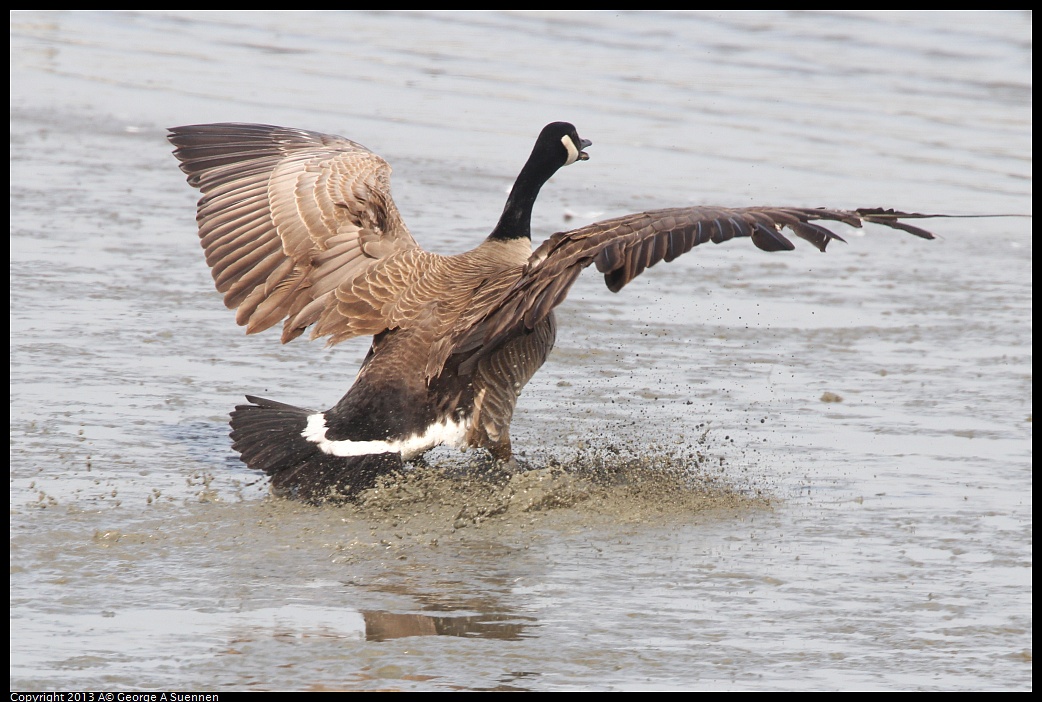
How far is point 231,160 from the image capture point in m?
7.00

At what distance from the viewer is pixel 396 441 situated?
5.58 m

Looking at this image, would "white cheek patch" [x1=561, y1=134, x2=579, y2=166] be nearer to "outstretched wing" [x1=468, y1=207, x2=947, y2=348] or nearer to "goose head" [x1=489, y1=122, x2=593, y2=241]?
"goose head" [x1=489, y1=122, x2=593, y2=241]

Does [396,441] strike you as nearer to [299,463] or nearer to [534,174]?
[299,463]

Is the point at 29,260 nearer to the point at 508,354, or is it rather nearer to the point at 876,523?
the point at 508,354

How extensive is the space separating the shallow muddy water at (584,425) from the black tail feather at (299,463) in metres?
0.12

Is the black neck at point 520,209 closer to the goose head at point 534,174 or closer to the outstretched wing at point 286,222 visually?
the goose head at point 534,174

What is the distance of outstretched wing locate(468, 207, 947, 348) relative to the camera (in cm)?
477

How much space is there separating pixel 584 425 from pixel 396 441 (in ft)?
4.03

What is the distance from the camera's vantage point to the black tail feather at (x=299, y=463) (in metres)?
5.39

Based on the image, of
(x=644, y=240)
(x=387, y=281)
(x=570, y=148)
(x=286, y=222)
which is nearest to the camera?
(x=644, y=240)

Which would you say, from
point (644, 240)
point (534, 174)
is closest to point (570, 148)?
point (534, 174)

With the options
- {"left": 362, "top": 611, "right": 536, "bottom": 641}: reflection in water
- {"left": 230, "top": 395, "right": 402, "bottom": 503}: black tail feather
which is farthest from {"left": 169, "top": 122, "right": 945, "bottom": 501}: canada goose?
{"left": 362, "top": 611, "right": 536, "bottom": 641}: reflection in water

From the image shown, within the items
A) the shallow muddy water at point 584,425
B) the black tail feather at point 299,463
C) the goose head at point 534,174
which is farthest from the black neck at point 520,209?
the black tail feather at point 299,463
